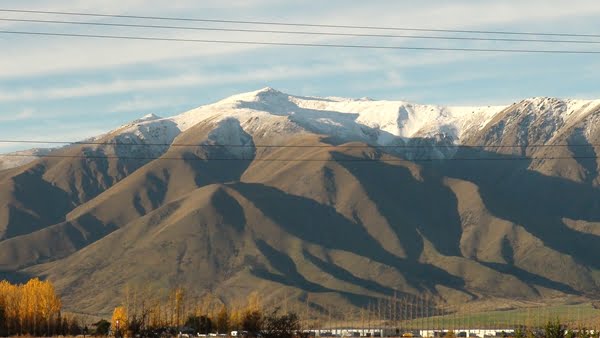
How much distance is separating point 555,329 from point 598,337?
10649mm

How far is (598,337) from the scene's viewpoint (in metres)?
153

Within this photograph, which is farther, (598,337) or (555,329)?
(555,329)

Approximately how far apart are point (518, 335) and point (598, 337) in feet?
35.7

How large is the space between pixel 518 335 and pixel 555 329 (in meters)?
6.95

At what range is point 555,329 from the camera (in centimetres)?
16312
